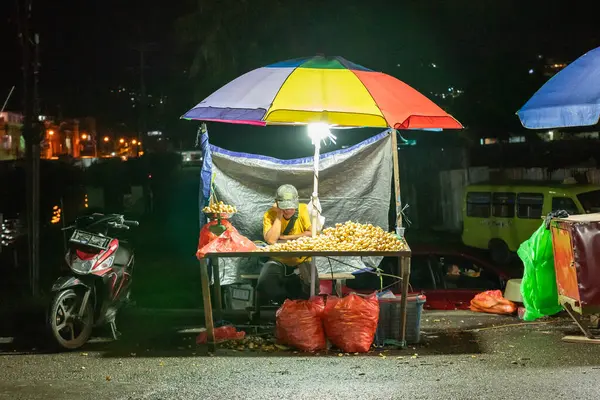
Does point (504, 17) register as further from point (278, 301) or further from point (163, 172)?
point (163, 172)

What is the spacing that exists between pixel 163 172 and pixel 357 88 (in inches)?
1386

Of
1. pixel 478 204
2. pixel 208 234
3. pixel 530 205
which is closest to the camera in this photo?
pixel 208 234

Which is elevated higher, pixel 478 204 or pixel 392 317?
pixel 478 204

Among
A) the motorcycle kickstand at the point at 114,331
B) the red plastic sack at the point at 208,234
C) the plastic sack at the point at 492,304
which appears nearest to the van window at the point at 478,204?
the plastic sack at the point at 492,304

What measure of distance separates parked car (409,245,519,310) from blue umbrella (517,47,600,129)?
10.1 ft

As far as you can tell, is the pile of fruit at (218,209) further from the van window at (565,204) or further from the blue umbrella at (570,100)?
the van window at (565,204)

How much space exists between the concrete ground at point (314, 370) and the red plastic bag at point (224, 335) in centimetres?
13

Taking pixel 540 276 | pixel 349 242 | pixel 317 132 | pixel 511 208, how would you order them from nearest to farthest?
pixel 349 242 < pixel 540 276 < pixel 317 132 < pixel 511 208

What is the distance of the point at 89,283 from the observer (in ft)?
26.0

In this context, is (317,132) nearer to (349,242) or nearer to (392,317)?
(349,242)

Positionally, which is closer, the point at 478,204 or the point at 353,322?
the point at 353,322

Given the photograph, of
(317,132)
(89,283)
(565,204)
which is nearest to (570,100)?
(317,132)

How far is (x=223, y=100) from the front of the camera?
778cm

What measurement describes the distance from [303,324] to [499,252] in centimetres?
1088
